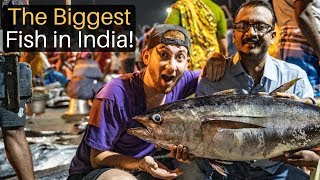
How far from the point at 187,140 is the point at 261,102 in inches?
19.1

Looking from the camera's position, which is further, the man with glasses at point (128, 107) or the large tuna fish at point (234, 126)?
the man with glasses at point (128, 107)

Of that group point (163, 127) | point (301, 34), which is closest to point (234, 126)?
point (163, 127)

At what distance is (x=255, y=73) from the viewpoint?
3.40 m

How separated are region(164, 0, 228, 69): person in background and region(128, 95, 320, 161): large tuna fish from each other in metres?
2.46

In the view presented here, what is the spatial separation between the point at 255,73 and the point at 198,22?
2.02m

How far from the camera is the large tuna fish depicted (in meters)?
2.74

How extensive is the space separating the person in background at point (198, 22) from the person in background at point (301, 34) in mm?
1020

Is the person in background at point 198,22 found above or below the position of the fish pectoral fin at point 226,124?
above

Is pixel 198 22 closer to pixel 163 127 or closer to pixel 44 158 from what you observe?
pixel 44 158

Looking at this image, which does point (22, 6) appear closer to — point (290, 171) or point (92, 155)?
point (92, 155)

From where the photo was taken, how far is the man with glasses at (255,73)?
3.24 meters

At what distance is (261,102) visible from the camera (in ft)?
9.31

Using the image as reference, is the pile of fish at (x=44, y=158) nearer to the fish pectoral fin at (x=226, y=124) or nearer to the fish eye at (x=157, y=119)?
the fish eye at (x=157, y=119)

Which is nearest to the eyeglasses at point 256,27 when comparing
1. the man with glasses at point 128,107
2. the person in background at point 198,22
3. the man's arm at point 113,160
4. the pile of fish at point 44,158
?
the man with glasses at point 128,107
